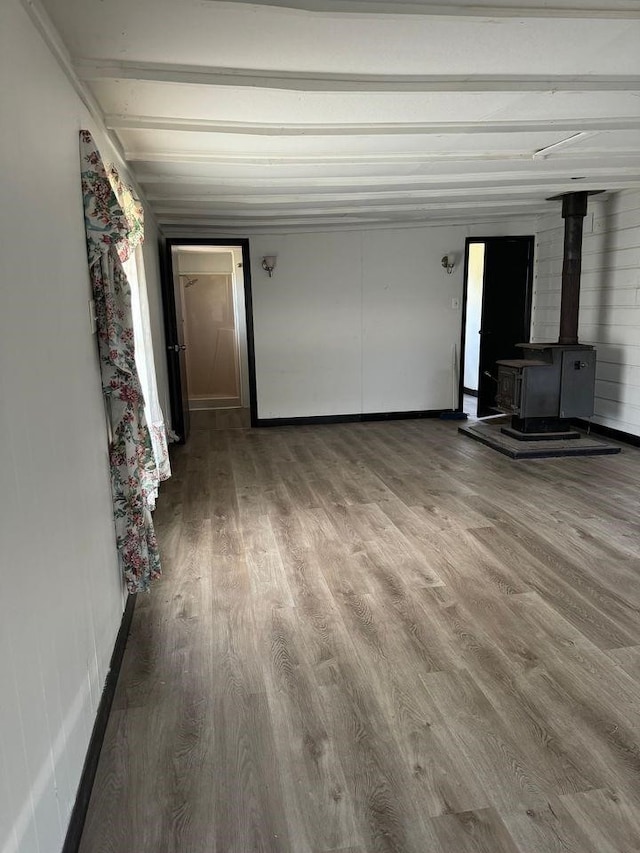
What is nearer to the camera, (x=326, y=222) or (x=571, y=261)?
(x=571, y=261)

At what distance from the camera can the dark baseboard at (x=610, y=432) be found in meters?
5.17

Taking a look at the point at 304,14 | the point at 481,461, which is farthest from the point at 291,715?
the point at 481,461

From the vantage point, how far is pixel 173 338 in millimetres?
Result: 5363

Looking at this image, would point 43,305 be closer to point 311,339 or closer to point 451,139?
point 451,139

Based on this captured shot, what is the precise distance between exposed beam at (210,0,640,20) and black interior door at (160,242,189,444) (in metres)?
3.92

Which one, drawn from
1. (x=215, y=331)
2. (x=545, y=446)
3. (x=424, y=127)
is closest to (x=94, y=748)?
Result: (x=424, y=127)

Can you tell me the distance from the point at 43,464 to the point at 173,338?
417cm

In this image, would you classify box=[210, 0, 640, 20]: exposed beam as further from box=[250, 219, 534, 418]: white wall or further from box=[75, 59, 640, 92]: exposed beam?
box=[250, 219, 534, 418]: white wall

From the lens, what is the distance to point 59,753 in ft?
4.47

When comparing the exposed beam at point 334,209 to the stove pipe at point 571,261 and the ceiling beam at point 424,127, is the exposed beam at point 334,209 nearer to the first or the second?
the stove pipe at point 571,261

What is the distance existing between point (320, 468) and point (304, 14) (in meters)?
3.41

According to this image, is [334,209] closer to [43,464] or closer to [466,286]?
[466,286]

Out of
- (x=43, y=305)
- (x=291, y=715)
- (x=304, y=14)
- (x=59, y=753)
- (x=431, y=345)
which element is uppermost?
(x=304, y=14)

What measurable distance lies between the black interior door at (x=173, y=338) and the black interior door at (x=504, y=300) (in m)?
3.45
